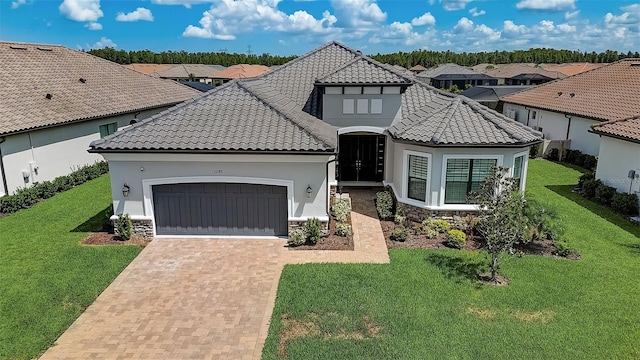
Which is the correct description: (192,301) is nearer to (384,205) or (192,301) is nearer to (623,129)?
(384,205)

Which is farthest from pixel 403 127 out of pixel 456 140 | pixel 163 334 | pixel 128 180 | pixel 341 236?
pixel 163 334

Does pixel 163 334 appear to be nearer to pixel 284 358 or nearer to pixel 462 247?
pixel 284 358

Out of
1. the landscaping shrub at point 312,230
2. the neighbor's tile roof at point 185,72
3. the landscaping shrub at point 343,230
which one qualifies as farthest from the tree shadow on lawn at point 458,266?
the neighbor's tile roof at point 185,72

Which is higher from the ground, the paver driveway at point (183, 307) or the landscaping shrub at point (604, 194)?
the landscaping shrub at point (604, 194)

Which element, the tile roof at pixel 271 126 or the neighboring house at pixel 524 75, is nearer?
the tile roof at pixel 271 126

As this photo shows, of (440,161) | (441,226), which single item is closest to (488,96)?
(440,161)

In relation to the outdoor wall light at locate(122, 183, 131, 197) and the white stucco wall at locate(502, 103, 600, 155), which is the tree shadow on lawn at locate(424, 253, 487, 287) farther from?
the white stucco wall at locate(502, 103, 600, 155)

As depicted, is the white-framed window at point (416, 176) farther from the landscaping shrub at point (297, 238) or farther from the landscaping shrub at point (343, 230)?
the landscaping shrub at point (297, 238)
